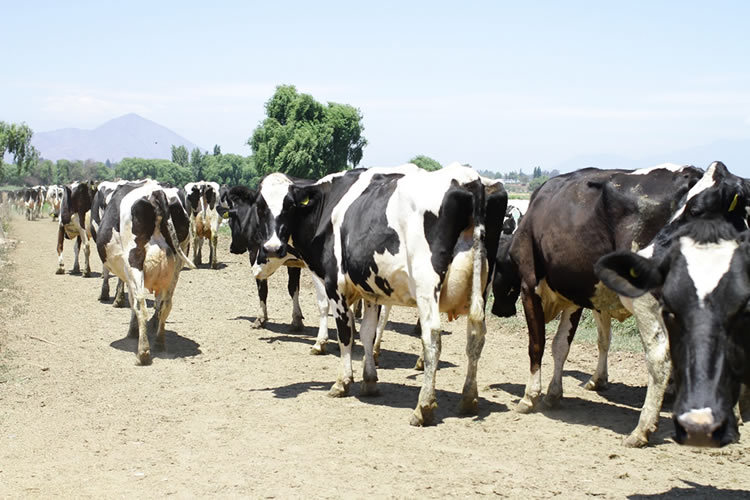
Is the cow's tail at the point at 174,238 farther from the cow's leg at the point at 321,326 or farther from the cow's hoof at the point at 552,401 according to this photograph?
the cow's hoof at the point at 552,401

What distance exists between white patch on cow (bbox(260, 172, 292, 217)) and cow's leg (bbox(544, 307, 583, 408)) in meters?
4.03

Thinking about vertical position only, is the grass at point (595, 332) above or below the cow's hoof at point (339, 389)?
above

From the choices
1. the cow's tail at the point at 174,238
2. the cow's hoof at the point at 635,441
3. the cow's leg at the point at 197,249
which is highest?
the cow's tail at the point at 174,238

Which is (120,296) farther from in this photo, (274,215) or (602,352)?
(602,352)

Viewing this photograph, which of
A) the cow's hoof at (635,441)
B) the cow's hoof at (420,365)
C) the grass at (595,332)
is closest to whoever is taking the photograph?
the cow's hoof at (635,441)

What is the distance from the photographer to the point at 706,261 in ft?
15.0

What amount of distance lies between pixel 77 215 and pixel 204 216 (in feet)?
12.0

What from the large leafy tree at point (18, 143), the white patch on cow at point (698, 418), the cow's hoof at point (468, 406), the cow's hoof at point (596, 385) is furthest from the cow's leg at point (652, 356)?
the large leafy tree at point (18, 143)

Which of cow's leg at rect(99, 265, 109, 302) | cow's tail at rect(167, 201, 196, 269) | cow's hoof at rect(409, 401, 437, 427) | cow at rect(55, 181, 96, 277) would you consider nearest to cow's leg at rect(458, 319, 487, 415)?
cow's hoof at rect(409, 401, 437, 427)

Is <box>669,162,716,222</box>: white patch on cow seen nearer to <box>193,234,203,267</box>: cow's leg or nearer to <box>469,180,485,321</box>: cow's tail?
<box>469,180,485,321</box>: cow's tail

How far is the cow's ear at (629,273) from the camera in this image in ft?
15.8

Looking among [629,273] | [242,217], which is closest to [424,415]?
[629,273]

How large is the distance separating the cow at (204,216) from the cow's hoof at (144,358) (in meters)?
11.2

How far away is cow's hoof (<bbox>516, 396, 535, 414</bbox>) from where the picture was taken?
27.8ft
